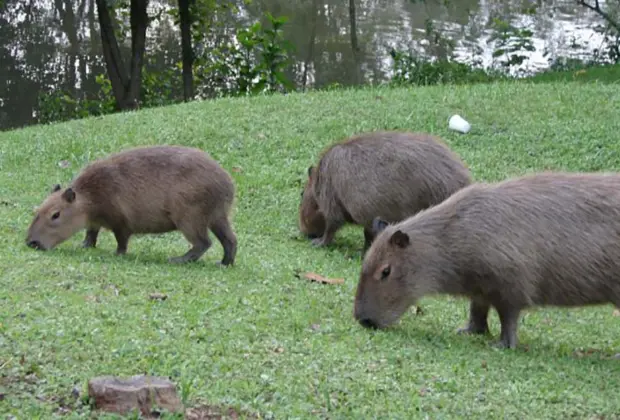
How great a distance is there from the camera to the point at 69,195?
26.3 ft

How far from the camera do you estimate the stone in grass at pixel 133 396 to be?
4.07 meters

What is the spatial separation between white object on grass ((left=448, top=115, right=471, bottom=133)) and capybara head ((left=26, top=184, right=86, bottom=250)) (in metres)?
5.74

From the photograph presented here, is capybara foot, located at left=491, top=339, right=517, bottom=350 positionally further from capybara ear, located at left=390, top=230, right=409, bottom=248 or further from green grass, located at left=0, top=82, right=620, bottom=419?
capybara ear, located at left=390, top=230, right=409, bottom=248

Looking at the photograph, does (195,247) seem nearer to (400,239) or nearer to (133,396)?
(400,239)

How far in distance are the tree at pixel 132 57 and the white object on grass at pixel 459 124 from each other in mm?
10409

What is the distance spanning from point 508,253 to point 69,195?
3694 millimetres

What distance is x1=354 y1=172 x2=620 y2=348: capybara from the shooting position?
5973mm

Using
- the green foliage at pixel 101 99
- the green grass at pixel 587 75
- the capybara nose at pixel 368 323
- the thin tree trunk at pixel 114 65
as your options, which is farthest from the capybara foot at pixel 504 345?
the thin tree trunk at pixel 114 65

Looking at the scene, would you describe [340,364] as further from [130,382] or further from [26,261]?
[26,261]

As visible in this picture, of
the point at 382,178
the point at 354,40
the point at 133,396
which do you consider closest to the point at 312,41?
the point at 354,40

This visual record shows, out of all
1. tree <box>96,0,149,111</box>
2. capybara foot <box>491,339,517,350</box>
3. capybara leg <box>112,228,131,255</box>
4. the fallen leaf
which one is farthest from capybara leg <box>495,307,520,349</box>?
tree <box>96,0,149,111</box>

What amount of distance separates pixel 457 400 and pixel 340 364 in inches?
25.6

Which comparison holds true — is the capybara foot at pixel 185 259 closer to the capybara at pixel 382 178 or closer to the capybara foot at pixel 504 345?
the capybara at pixel 382 178

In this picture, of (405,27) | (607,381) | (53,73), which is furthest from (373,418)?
(405,27)
